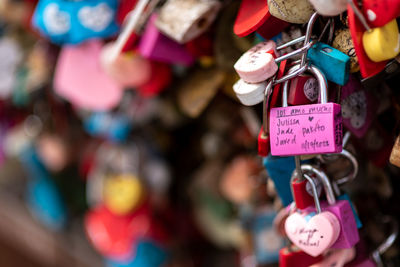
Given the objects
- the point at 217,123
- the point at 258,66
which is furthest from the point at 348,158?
the point at 217,123

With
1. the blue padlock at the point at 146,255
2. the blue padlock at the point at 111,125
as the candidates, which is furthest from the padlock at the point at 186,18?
Result: the blue padlock at the point at 146,255

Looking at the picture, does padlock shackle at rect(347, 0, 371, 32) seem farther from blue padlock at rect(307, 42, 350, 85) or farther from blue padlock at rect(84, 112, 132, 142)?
blue padlock at rect(84, 112, 132, 142)

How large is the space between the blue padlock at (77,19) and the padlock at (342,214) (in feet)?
1.02

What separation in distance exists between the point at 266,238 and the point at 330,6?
377 millimetres

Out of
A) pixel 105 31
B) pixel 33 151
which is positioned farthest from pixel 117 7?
pixel 33 151

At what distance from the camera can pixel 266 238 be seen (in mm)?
590

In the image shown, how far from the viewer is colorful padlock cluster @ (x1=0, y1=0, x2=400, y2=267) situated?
0.34 meters

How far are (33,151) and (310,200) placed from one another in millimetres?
776

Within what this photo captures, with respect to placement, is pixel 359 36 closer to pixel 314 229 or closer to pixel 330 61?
pixel 330 61

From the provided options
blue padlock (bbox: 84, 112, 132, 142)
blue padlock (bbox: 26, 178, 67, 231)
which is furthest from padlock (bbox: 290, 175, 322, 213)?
blue padlock (bbox: 26, 178, 67, 231)

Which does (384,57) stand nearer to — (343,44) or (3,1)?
(343,44)

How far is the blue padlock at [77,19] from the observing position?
1.62ft

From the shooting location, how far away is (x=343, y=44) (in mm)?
338

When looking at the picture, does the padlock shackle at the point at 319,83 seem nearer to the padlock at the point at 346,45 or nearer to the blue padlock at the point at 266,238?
the padlock at the point at 346,45
